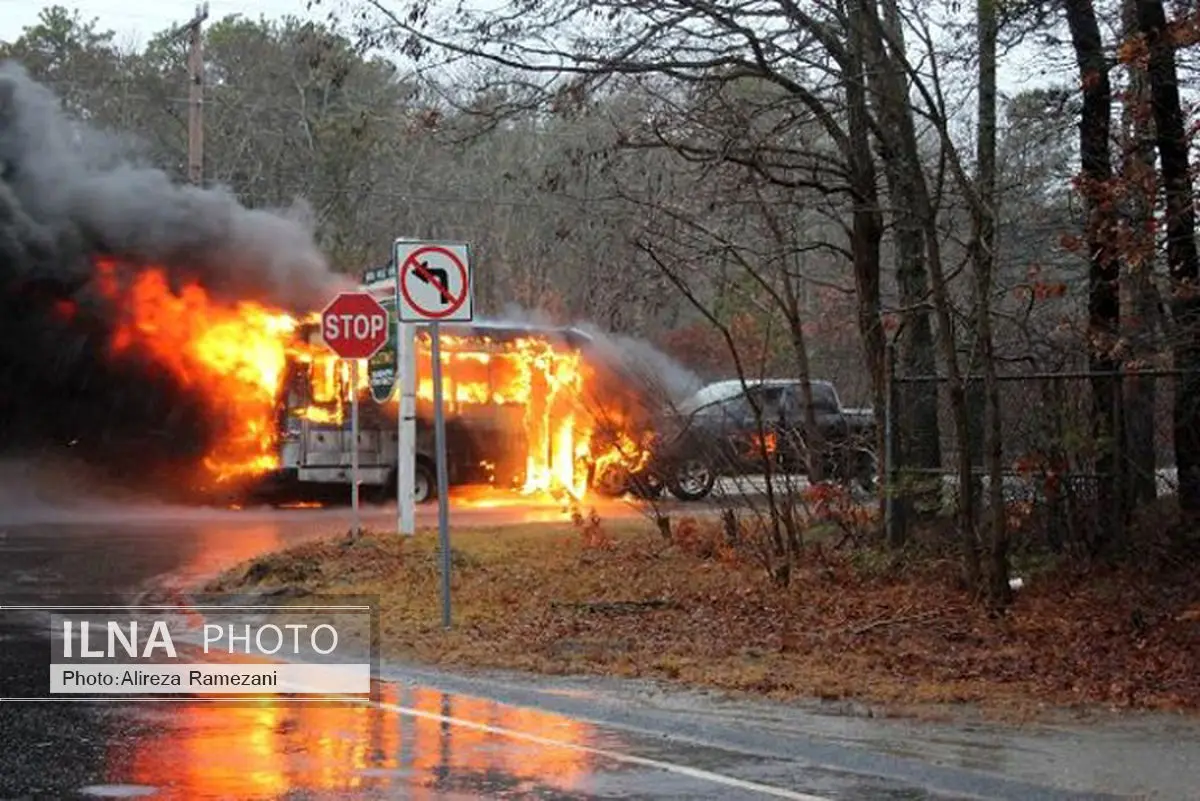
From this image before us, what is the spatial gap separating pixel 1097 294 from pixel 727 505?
467 cm

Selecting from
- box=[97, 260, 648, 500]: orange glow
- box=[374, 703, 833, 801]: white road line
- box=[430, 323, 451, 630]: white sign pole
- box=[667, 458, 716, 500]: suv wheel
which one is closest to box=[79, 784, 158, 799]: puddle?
box=[374, 703, 833, 801]: white road line

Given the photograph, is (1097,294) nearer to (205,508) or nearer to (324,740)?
(324,740)

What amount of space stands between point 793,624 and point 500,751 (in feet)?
14.4

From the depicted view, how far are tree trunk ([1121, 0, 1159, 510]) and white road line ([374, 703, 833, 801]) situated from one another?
19.3ft

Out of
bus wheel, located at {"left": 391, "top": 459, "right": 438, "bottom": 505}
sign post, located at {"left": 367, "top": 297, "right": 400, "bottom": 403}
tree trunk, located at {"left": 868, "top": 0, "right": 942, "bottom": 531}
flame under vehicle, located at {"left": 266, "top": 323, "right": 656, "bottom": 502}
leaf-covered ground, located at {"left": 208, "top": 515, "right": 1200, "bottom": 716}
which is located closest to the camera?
leaf-covered ground, located at {"left": 208, "top": 515, "right": 1200, "bottom": 716}

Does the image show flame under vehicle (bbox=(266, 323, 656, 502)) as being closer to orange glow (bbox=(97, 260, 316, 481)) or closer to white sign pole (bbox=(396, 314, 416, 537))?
orange glow (bbox=(97, 260, 316, 481))

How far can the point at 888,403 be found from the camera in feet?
44.9

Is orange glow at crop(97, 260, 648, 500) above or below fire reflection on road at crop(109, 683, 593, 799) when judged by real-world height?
above

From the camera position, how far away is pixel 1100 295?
12.7 metres

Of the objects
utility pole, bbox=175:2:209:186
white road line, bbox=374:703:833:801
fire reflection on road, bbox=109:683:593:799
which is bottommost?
white road line, bbox=374:703:833:801

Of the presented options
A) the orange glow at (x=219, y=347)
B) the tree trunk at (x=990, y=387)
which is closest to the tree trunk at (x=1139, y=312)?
the tree trunk at (x=990, y=387)

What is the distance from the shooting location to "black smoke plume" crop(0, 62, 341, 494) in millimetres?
23594

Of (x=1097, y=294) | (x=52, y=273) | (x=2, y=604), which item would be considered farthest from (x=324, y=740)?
(x=52, y=273)

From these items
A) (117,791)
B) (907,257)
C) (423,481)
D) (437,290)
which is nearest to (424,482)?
(423,481)
